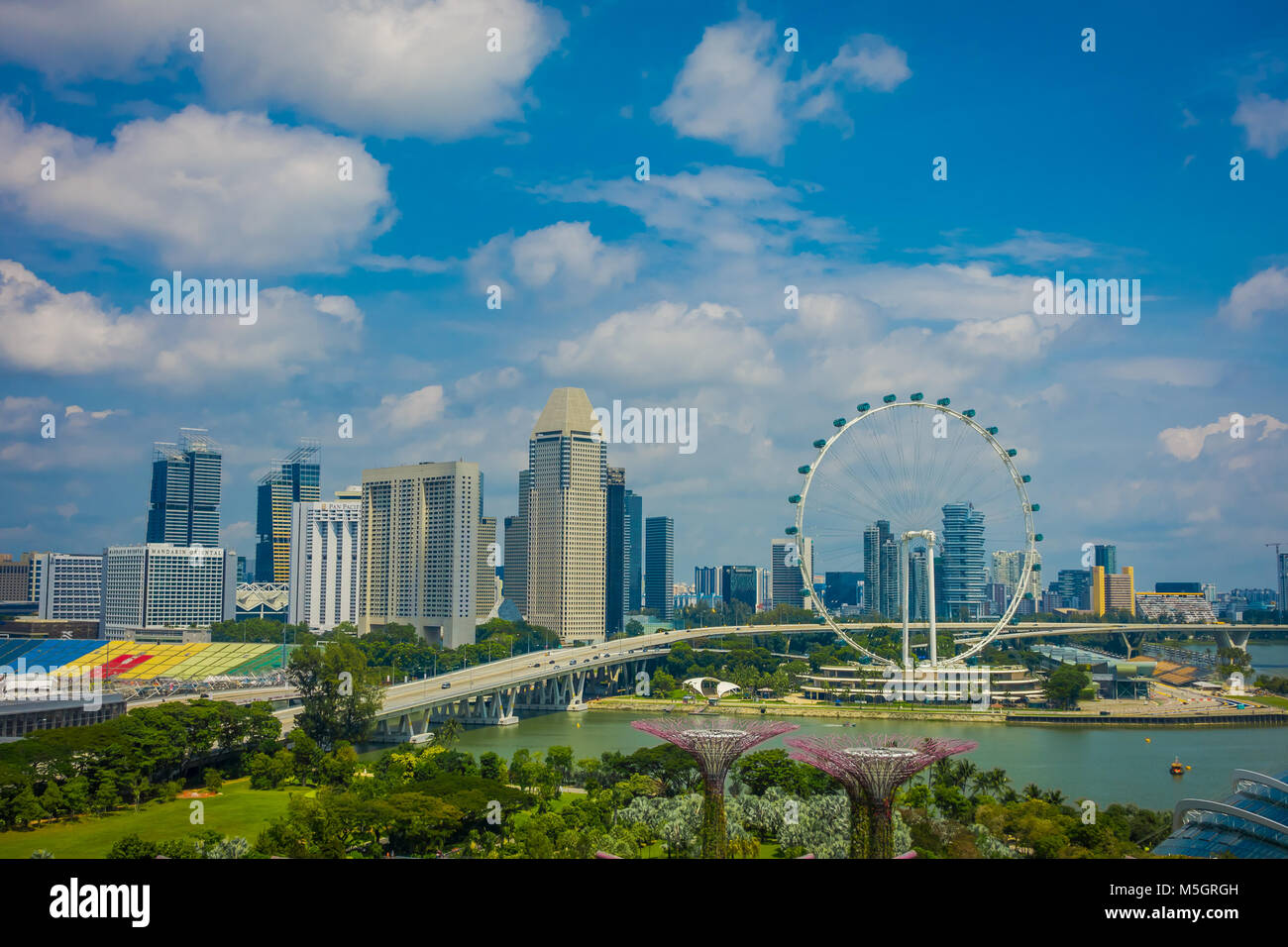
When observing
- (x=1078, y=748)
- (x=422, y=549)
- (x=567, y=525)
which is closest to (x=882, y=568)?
(x=567, y=525)

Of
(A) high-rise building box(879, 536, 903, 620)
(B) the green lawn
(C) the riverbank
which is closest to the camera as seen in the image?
(B) the green lawn

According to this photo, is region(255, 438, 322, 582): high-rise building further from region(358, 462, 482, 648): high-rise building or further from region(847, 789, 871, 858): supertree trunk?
A: region(847, 789, 871, 858): supertree trunk

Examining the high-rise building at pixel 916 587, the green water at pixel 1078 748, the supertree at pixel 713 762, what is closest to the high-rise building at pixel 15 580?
the green water at pixel 1078 748

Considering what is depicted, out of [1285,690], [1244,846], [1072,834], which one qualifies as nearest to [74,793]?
[1072,834]

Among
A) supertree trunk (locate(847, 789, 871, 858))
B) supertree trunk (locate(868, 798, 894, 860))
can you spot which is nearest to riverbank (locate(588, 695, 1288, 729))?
supertree trunk (locate(847, 789, 871, 858))

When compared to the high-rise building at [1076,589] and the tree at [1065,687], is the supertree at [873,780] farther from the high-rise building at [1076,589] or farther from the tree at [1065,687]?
the high-rise building at [1076,589]

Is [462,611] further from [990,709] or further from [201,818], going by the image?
[201,818]
